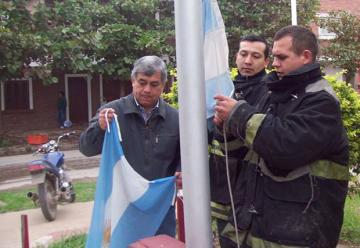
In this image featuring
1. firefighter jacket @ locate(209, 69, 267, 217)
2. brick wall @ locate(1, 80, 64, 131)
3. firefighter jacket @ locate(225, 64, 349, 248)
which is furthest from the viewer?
brick wall @ locate(1, 80, 64, 131)

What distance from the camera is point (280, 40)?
2.28 meters

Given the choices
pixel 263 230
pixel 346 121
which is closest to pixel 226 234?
pixel 263 230

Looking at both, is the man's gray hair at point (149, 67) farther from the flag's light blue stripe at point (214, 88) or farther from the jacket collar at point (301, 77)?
the jacket collar at point (301, 77)

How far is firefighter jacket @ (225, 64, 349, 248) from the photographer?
6.70 ft

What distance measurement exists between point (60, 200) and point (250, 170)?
5.25 m

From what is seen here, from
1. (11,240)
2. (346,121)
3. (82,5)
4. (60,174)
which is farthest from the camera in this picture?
(82,5)

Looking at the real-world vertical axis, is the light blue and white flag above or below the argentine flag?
above

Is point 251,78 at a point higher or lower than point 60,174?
higher

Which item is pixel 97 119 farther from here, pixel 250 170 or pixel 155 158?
pixel 250 170

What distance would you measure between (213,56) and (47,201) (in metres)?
4.76

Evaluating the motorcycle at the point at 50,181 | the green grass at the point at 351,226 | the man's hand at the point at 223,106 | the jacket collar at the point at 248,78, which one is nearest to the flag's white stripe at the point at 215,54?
the man's hand at the point at 223,106

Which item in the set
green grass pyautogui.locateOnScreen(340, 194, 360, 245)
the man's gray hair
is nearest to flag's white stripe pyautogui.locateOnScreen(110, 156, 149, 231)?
the man's gray hair

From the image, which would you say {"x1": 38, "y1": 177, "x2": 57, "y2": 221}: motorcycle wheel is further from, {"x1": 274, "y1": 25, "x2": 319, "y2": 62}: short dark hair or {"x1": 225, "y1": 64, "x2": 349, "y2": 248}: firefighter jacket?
{"x1": 274, "y1": 25, "x2": 319, "y2": 62}: short dark hair

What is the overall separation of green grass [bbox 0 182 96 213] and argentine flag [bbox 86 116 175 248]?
481 cm
